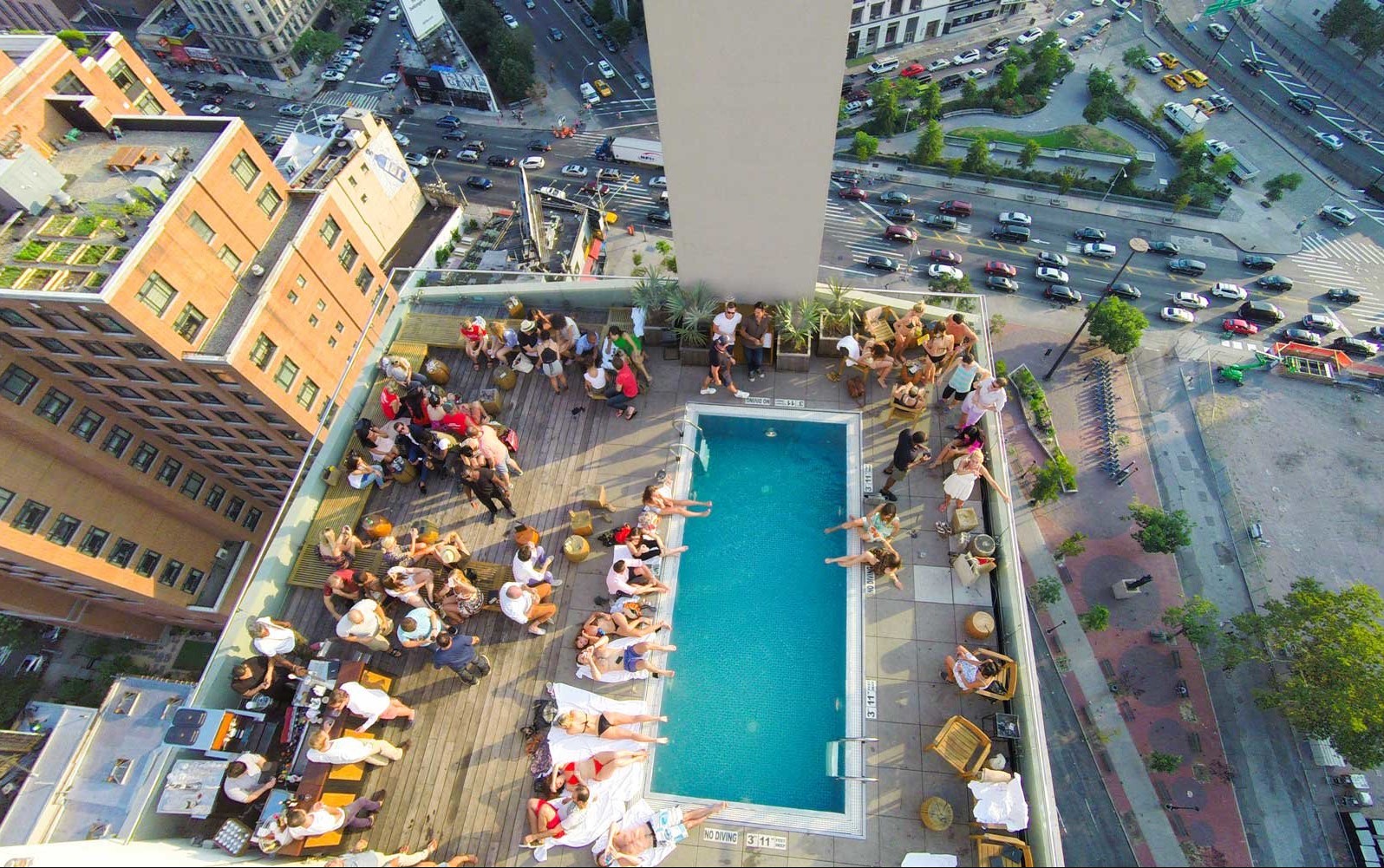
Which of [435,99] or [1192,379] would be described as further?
[435,99]

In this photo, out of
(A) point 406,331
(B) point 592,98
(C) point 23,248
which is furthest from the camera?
(B) point 592,98

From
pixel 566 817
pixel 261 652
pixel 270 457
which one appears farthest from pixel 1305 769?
pixel 270 457

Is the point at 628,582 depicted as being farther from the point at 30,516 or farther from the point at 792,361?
the point at 30,516

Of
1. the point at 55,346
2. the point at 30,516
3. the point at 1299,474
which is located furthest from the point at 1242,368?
the point at 30,516

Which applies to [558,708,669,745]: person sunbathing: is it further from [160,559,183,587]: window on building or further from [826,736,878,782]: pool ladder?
[160,559,183,587]: window on building

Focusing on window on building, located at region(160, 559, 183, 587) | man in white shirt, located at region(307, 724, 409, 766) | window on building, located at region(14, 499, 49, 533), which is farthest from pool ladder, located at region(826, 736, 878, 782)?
window on building, located at region(160, 559, 183, 587)

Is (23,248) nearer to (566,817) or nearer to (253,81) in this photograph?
(566,817)

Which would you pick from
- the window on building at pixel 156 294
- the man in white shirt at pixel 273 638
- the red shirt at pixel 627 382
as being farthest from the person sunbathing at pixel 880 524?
the window on building at pixel 156 294

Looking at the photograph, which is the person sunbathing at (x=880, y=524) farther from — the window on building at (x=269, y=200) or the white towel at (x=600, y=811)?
the window on building at (x=269, y=200)
